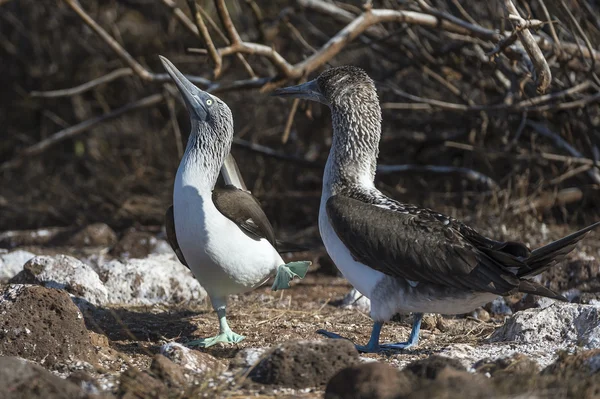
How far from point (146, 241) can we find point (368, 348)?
11.8ft

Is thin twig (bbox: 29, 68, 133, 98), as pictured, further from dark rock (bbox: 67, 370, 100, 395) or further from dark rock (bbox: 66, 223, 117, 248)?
dark rock (bbox: 67, 370, 100, 395)

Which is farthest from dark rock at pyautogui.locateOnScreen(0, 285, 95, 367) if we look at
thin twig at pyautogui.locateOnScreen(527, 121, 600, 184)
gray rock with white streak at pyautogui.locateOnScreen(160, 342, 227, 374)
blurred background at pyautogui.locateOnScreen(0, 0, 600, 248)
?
thin twig at pyautogui.locateOnScreen(527, 121, 600, 184)

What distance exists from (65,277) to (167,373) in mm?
2227

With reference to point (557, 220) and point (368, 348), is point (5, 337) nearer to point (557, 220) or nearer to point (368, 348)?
point (368, 348)

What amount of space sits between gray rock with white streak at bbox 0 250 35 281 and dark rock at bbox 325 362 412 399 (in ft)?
11.9

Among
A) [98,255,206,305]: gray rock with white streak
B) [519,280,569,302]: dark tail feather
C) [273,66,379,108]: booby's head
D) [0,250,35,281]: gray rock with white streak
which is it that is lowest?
[0,250,35,281]: gray rock with white streak

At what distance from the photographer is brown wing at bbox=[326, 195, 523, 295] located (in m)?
4.04

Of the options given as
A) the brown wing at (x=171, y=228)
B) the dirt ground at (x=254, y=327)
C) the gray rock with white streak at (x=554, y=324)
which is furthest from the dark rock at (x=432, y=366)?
the brown wing at (x=171, y=228)

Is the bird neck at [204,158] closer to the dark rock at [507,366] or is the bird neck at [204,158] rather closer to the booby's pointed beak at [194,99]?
the booby's pointed beak at [194,99]

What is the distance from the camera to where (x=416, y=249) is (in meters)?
4.18

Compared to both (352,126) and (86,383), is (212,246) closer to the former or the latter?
(352,126)

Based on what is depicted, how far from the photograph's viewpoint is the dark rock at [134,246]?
7244 millimetres

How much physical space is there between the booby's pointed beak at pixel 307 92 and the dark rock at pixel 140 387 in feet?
7.13

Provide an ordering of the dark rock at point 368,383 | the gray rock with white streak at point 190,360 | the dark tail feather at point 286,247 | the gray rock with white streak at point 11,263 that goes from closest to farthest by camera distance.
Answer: the dark rock at point 368,383, the gray rock with white streak at point 190,360, the dark tail feather at point 286,247, the gray rock with white streak at point 11,263
